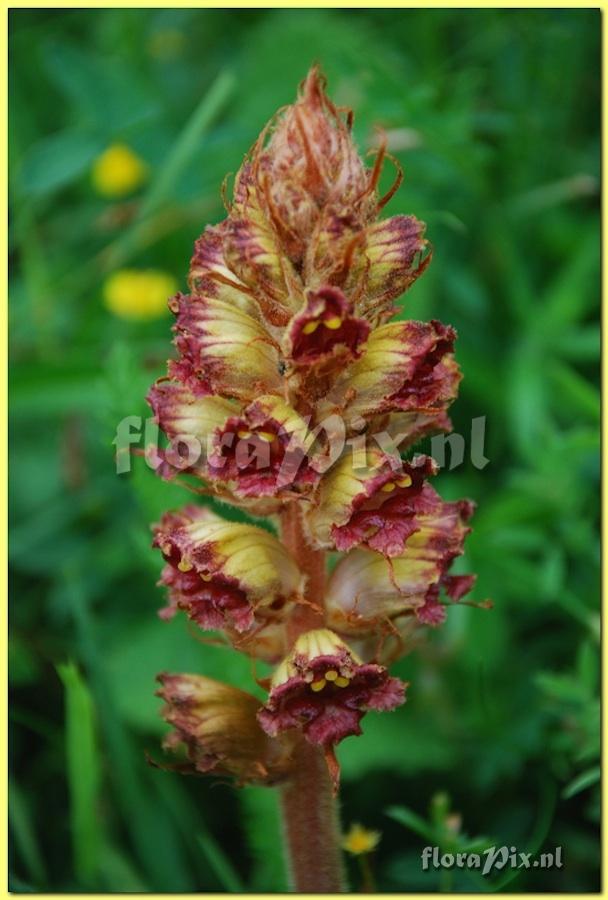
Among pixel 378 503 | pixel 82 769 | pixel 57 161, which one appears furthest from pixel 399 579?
pixel 57 161

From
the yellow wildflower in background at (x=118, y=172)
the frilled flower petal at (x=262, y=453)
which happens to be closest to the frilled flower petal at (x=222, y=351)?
the frilled flower petal at (x=262, y=453)

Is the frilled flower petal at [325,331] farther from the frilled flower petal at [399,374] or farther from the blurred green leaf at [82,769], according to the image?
the blurred green leaf at [82,769]

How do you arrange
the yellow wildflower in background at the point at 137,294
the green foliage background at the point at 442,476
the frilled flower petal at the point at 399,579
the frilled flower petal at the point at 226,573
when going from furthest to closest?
the yellow wildflower in background at the point at 137,294 → the green foliage background at the point at 442,476 → the frilled flower petal at the point at 399,579 → the frilled flower petal at the point at 226,573

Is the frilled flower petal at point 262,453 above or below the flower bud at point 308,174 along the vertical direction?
below

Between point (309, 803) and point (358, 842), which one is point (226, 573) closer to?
point (309, 803)

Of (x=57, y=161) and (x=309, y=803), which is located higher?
(x=57, y=161)

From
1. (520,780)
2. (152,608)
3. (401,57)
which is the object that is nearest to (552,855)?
(520,780)

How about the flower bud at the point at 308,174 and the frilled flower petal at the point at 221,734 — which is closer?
the flower bud at the point at 308,174
